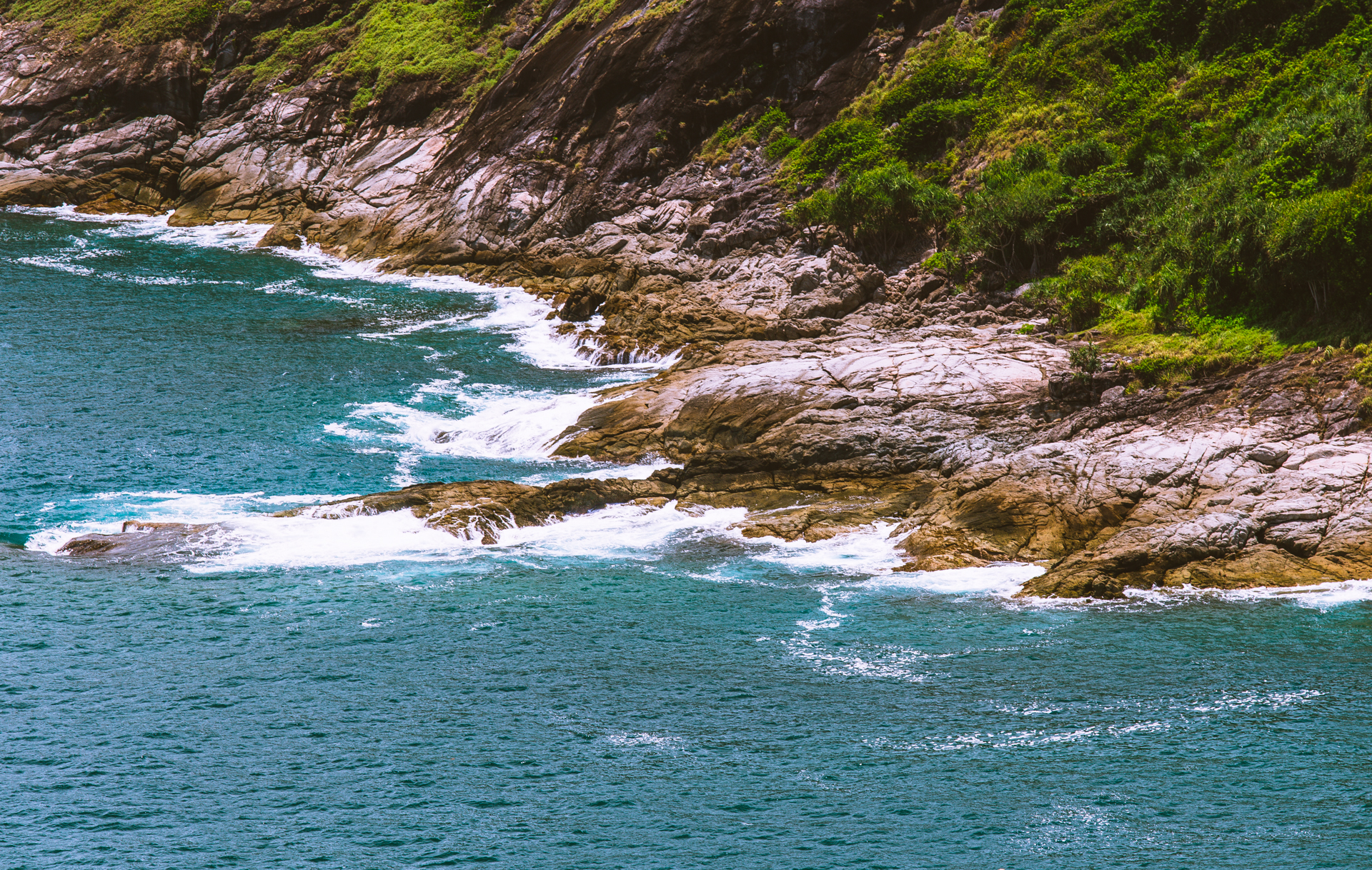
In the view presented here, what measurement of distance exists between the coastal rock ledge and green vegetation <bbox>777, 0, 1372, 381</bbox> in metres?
3.10

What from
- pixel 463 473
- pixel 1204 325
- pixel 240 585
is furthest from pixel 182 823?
pixel 1204 325

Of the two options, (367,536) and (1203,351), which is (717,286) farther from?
(367,536)

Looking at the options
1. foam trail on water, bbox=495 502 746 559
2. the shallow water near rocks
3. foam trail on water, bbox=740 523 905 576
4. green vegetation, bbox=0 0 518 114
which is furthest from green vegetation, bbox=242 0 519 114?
foam trail on water, bbox=740 523 905 576

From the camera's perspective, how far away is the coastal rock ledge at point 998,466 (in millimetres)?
24094

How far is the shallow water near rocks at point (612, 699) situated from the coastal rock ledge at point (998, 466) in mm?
889

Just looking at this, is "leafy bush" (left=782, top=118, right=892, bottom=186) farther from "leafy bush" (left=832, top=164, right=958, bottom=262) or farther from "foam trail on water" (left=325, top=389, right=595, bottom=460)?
"foam trail on water" (left=325, top=389, right=595, bottom=460)

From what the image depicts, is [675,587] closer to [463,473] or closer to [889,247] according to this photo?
[463,473]

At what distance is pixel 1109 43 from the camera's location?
167 feet

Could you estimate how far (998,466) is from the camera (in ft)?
92.4

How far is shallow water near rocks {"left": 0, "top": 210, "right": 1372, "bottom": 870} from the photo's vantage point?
1645cm

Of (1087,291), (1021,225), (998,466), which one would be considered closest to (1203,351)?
(1087,291)

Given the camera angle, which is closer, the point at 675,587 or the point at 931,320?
the point at 675,587

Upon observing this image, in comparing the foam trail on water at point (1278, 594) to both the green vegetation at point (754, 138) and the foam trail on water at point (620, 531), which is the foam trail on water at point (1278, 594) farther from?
the green vegetation at point (754, 138)

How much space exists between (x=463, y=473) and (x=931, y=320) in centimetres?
1898
